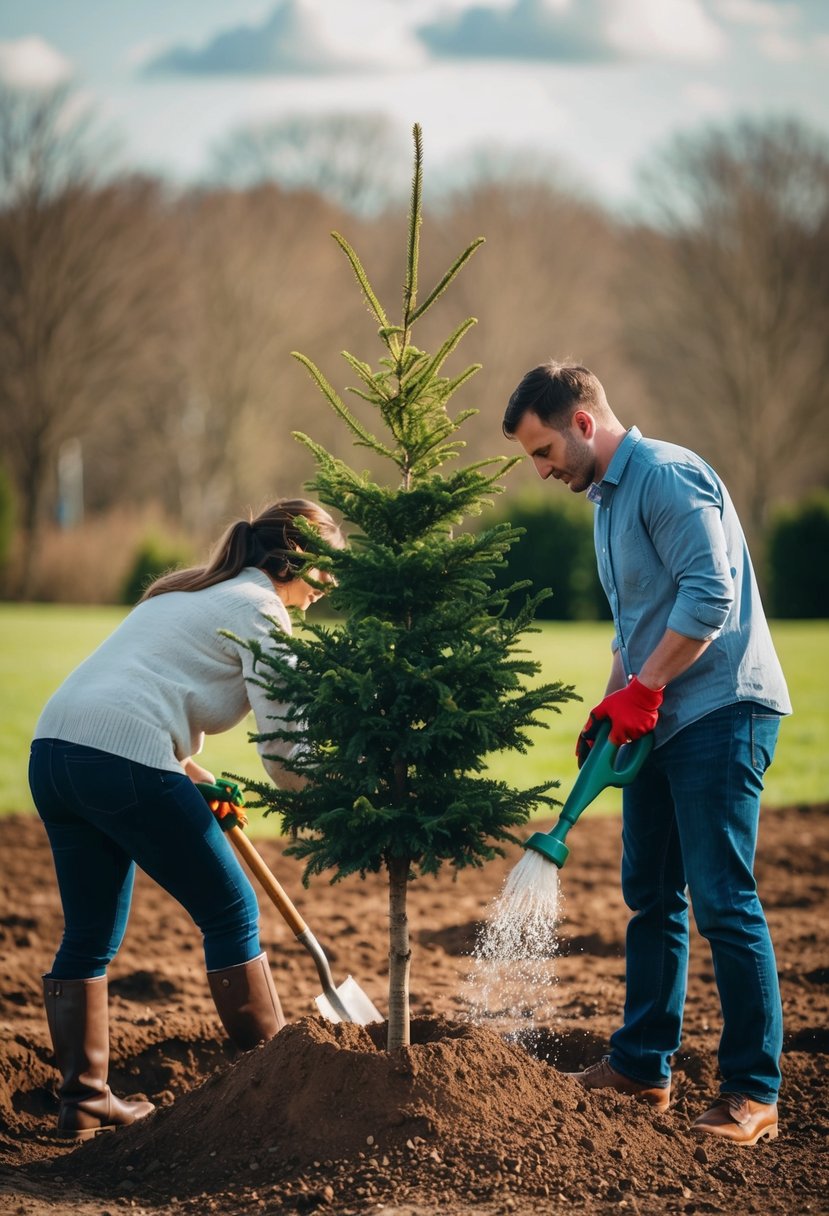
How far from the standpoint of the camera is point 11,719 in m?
12.4

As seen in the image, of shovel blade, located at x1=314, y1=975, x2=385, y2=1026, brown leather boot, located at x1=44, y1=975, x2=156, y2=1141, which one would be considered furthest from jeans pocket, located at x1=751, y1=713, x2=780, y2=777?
brown leather boot, located at x1=44, y1=975, x2=156, y2=1141

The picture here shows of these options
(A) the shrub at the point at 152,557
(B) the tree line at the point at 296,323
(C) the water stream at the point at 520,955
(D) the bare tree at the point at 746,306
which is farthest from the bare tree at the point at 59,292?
(C) the water stream at the point at 520,955

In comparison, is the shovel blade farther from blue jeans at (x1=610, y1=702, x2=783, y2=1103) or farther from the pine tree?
blue jeans at (x1=610, y1=702, x2=783, y2=1103)

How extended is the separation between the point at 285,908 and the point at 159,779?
0.85 metres

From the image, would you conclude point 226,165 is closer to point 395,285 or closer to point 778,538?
point 395,285

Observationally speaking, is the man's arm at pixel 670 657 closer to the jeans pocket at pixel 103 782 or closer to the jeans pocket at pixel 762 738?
the jeans pocket at pixel 762 738

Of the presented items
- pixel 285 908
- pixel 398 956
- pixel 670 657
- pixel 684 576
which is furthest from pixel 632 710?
pixel 285 908

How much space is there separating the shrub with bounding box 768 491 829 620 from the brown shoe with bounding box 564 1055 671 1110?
20.6 metres

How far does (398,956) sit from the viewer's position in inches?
147

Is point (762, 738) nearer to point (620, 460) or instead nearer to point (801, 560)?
point (620, 460)


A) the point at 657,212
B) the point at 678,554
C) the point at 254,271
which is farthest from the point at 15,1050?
the point at 657,212

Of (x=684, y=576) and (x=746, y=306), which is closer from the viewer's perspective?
(x=684, y=576)

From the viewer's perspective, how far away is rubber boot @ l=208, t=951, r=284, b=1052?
3.90m

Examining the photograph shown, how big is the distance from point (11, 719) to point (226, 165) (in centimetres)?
3085
